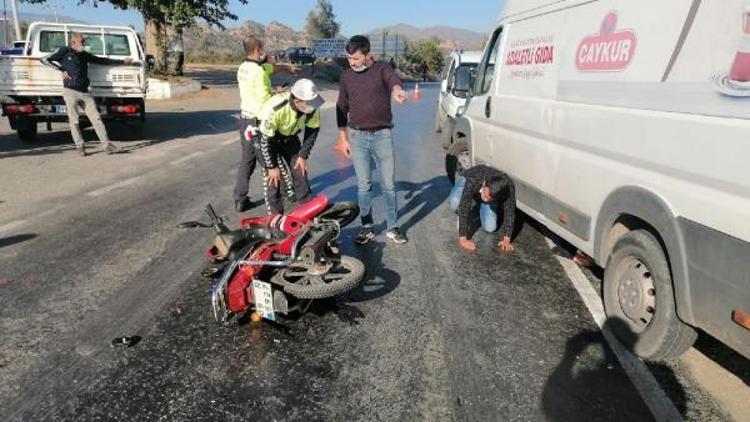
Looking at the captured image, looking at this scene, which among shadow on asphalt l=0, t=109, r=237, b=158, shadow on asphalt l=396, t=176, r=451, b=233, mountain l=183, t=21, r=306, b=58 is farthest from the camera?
mountain l=183, t=21, r=306, b=58

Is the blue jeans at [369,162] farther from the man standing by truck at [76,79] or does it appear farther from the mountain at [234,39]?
the mountain at [234,39]

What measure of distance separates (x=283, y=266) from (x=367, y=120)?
2.06 meters

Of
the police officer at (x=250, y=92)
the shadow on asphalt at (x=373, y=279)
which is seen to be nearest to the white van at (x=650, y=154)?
the shadow on asphalt at (x=373, y=279)

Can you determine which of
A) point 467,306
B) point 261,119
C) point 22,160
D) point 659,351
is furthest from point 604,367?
point 22,160

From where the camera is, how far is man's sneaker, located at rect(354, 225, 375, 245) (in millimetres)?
5816

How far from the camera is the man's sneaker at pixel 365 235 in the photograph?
5.82m

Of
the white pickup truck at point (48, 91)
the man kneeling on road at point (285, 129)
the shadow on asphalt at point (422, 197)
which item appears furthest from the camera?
the white pickup truck at point (48, 91)

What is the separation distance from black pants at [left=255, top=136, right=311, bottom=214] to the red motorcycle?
169 centimetres

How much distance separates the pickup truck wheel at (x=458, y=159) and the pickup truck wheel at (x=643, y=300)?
3551mm

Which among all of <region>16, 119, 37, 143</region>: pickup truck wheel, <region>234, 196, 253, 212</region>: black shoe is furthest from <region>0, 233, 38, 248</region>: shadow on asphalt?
<region>16, 119, 37, 143</region>: pickup truck wheel

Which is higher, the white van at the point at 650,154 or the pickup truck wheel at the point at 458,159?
the white van at the point at 650,154

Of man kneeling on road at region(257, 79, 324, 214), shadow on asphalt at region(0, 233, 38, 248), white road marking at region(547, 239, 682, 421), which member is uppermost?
man kneeling on road at region(257, 79, 324, 214)

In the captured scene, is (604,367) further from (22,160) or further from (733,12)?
(22,160)

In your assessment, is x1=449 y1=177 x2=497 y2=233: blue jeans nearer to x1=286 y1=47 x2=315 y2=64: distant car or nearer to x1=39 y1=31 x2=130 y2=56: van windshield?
x1=39 y1=31 x2=130 y2=56: van windshield
